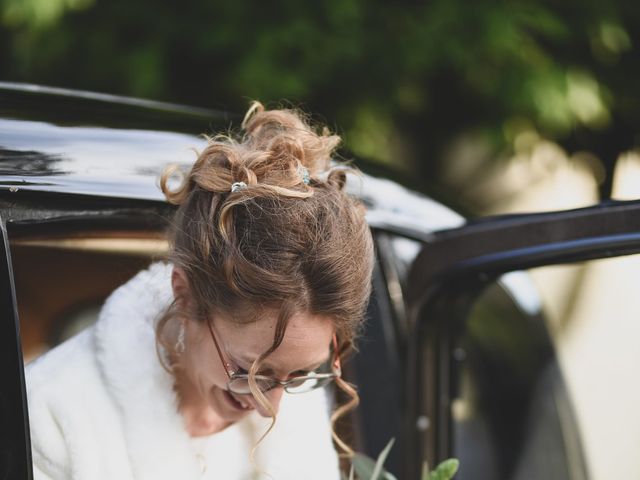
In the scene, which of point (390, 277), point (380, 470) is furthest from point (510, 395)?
point (380, 470)

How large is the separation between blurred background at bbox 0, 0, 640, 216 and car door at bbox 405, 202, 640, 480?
1545mm

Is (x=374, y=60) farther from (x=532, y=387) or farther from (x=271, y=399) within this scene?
(x=271, y=399)

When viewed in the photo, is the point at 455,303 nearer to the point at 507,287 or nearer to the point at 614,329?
the point at 507,287

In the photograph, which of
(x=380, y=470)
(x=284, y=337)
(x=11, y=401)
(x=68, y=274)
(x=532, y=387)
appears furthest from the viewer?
(x=532, y=387)

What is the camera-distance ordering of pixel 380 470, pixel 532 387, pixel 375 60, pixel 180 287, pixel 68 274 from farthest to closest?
1. pixel 375 60
2. pixel 532 387
3. pixel 68 274
4. pixel 380 470
5. pixel 180 287

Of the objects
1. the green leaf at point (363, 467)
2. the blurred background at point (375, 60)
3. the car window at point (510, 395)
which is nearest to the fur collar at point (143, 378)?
the green leaf at point (363, 467)

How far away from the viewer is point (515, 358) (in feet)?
7.81

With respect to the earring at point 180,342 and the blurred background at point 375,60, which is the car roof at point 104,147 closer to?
the earring at point 180,342

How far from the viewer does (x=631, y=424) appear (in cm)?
209

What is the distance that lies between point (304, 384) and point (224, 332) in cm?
24

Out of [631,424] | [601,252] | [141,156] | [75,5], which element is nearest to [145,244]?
[141,156]

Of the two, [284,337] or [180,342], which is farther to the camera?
[180,342]

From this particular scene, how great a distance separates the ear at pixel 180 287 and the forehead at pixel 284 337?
0.32 ft

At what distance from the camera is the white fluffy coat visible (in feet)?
4.83
